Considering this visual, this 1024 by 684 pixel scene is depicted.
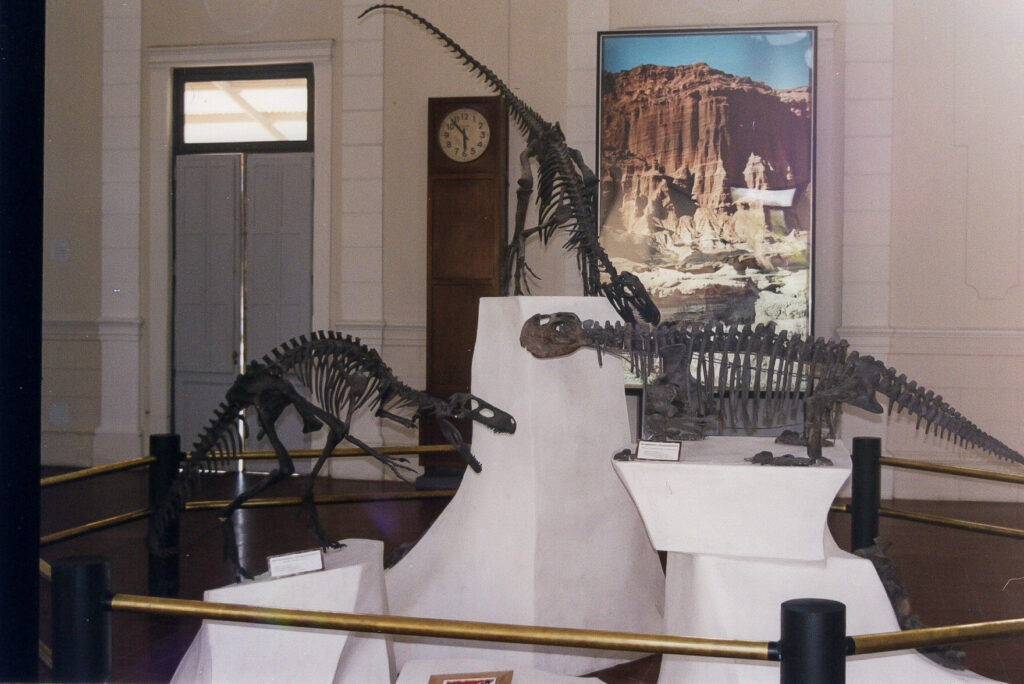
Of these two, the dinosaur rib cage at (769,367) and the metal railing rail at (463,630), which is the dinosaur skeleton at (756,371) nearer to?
the dinosaur rib cage at (769,367)

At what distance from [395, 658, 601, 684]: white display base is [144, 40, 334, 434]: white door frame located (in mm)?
5068

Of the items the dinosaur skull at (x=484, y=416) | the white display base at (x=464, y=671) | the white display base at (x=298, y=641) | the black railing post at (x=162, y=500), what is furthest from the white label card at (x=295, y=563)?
the black railing post at (x=162, y=500)

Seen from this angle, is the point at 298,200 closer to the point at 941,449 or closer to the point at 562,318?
the point at 562,318

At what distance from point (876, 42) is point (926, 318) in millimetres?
2199

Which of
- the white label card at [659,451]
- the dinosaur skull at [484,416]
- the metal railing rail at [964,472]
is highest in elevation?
the dinosaur skull at [484,416]

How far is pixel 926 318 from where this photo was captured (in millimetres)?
7508

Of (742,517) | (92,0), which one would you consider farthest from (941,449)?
(92,0)

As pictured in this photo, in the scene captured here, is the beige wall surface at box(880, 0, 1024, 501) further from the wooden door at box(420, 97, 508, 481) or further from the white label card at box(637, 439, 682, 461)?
the white label card at box(637, 439, 682, 461)

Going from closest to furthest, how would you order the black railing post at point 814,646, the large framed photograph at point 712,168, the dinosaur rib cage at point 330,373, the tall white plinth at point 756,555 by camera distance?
1. the black railing post at point 814,646
2. the tall white plinth at point 756,555
3. the dinosaur rib cage at point 330,373
4. the large framed photograph at point 712,168

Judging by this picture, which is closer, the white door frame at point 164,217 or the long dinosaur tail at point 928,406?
the long dinosaur tail at point 928,406

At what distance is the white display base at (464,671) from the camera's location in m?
3.64

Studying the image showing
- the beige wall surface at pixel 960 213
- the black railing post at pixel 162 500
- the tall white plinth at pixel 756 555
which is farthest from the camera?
the beige wall surface at pixel 960 213

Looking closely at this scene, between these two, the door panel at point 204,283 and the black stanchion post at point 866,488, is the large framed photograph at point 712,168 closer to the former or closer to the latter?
the black stanchion post at point 866,488

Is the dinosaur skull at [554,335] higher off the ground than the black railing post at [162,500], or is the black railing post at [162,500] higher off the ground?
the dinosaur skull at [554,335]
